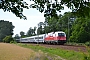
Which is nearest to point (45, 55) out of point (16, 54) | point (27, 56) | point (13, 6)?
point (27, 56)

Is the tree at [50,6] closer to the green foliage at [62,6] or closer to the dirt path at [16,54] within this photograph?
the green foliage at [62,6]

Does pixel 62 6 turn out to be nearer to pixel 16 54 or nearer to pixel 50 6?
pixel 50 6

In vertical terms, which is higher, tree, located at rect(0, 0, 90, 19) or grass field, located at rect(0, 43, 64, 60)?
tree, located at rect(0, 0, 90, 19)

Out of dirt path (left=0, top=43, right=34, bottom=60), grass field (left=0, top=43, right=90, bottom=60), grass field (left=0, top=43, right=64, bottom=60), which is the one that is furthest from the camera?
dirt path (left=0, top=43, right=34, bottom=60)

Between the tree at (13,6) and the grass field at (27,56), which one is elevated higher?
the tree at (13,6)

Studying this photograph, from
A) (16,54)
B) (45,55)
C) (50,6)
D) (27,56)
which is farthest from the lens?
(16,54)

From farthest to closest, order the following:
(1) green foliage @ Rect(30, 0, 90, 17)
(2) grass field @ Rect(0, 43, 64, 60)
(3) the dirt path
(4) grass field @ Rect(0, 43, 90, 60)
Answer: (3) the dirt path → (2) grass field @ Rect(0, 43, 64, 60) → (4) grass field @ Rect(0, 43, 90, 60) → (1) green foliage @ Rect(30, 0, 90, 17)

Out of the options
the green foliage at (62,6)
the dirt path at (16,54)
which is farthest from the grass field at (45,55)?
the green foliage at (62,6)

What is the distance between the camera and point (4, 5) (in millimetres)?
4234

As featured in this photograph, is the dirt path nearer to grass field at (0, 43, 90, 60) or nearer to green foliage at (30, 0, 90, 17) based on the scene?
grass field at (0, 43, 90, 60)

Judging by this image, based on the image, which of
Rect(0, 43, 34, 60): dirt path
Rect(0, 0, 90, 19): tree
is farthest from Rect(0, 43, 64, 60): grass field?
Rect(0, 0, 90, 19): tree

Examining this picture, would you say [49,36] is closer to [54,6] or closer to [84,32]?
[84,32]

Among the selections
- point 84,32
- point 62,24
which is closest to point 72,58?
point 84,32

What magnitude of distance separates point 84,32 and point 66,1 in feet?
215
